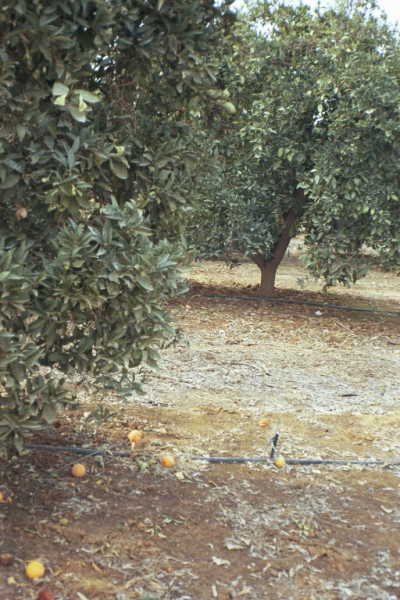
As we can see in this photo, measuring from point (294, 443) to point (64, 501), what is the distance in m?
1.83

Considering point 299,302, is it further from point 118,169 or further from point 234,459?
point 118,169

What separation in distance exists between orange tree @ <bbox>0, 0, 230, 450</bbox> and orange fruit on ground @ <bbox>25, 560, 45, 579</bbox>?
1.62 ft

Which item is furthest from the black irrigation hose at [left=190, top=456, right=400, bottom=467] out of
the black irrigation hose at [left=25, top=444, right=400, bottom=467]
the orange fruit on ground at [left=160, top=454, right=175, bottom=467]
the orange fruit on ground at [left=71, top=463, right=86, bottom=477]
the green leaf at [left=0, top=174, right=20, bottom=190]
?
the green leaf at [left=0, top=174, right=20, bottom=190]

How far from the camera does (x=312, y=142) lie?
30.4ft

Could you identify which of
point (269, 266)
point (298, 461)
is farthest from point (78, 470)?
point (269, 266)

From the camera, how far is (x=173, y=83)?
3.28 meters

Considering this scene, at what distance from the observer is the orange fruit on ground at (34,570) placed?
8.82 ft

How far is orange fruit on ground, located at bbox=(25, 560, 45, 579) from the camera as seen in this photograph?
269 centimetres

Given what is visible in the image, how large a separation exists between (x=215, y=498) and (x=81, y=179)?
6.33 ft

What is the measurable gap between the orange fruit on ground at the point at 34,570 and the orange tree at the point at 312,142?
585cm

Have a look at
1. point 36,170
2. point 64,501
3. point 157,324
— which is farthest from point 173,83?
point 64,501

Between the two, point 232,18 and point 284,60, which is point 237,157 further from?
point 232,18

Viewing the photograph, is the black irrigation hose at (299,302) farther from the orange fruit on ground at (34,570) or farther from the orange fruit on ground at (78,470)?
the orange fruit on ground at (34,570)

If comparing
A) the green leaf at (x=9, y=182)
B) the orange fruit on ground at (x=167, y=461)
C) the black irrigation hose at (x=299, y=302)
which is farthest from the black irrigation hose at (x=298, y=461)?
the black irrigation hose at (x=299, y=302)
